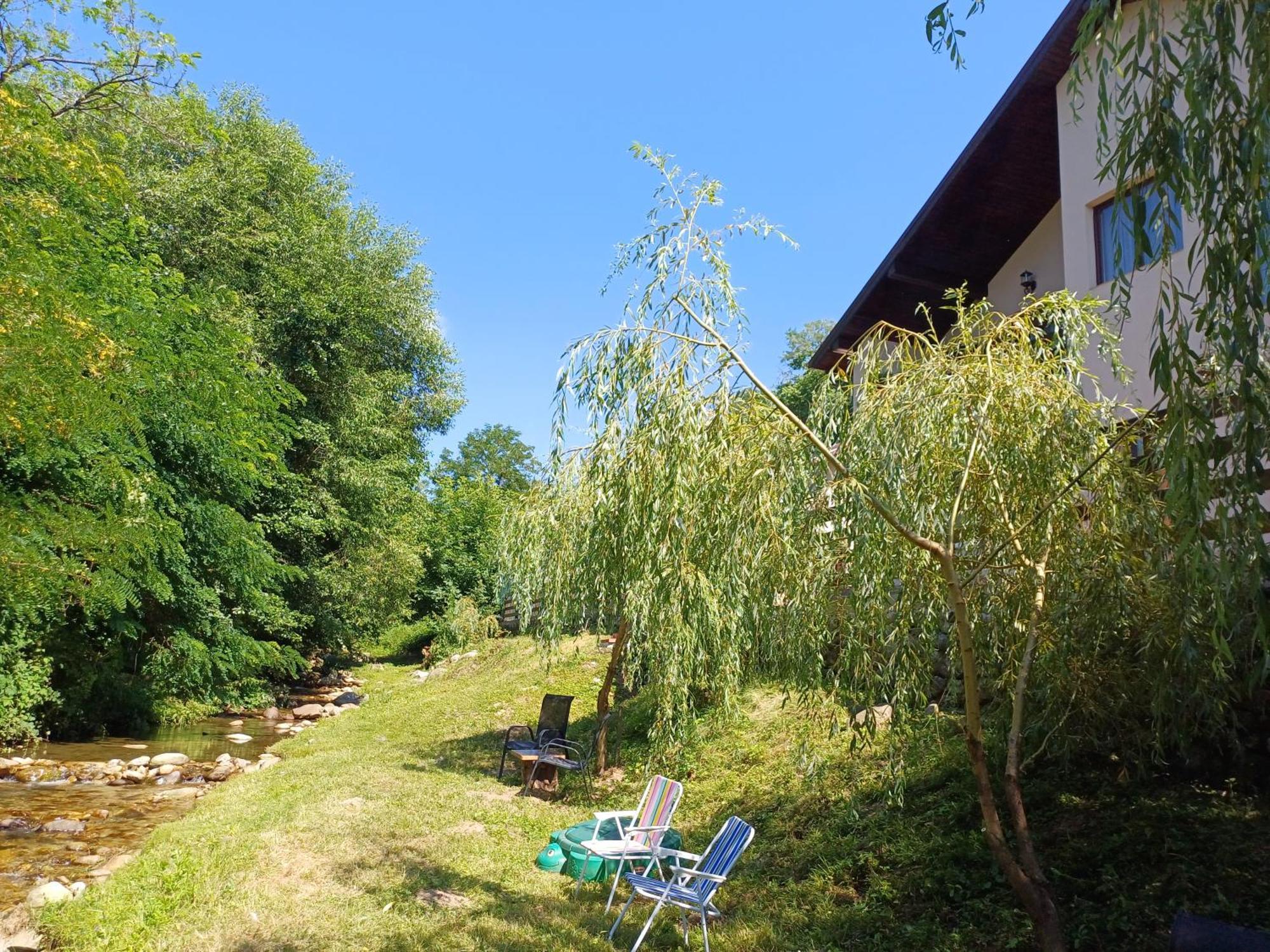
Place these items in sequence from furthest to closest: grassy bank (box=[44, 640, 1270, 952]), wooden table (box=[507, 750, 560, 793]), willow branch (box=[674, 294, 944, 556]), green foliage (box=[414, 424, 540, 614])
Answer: green foliage (box=[414, 424, 540, 614]), wooden table (box=[507, 750, 560, 793]), grassy bank (box=[44, 640, 1270, 952]), willow branch (box=[674, 294, 944, 556])

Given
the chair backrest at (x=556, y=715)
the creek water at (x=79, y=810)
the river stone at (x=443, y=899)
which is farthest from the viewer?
the chair backrest at (x=556, y=715)

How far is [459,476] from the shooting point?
181 feet

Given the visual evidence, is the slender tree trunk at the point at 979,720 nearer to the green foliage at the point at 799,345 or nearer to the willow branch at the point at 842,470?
the willow branch at the point at 842,470

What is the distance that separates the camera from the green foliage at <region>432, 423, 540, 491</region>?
55.7 m

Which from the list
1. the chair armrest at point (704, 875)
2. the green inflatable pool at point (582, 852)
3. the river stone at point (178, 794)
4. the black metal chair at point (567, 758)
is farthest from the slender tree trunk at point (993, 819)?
the river stone at point (178, 794)

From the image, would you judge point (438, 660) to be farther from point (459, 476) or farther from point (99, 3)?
point (459, 476)

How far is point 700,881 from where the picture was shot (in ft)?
18.2

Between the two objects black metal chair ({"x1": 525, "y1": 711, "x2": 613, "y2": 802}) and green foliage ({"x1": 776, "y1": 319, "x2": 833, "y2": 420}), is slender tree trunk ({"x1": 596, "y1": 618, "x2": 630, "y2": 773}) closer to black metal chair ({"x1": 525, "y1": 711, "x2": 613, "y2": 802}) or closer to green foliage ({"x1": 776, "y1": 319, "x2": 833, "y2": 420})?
black metal chair ({"x1": 525, "y1": 711, "x2": 613, "y2": 802})

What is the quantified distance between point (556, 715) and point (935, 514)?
303 inches

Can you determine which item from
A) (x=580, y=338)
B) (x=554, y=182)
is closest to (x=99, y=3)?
(x=554, y=182)

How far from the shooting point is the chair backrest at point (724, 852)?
5480 mm

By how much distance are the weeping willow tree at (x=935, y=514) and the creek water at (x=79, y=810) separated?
6.71 metres

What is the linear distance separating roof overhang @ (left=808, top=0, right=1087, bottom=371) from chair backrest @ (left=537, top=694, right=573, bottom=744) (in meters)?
6.17

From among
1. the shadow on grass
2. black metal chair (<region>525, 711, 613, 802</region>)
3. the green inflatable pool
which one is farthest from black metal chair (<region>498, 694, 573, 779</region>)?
the shadow on grass
